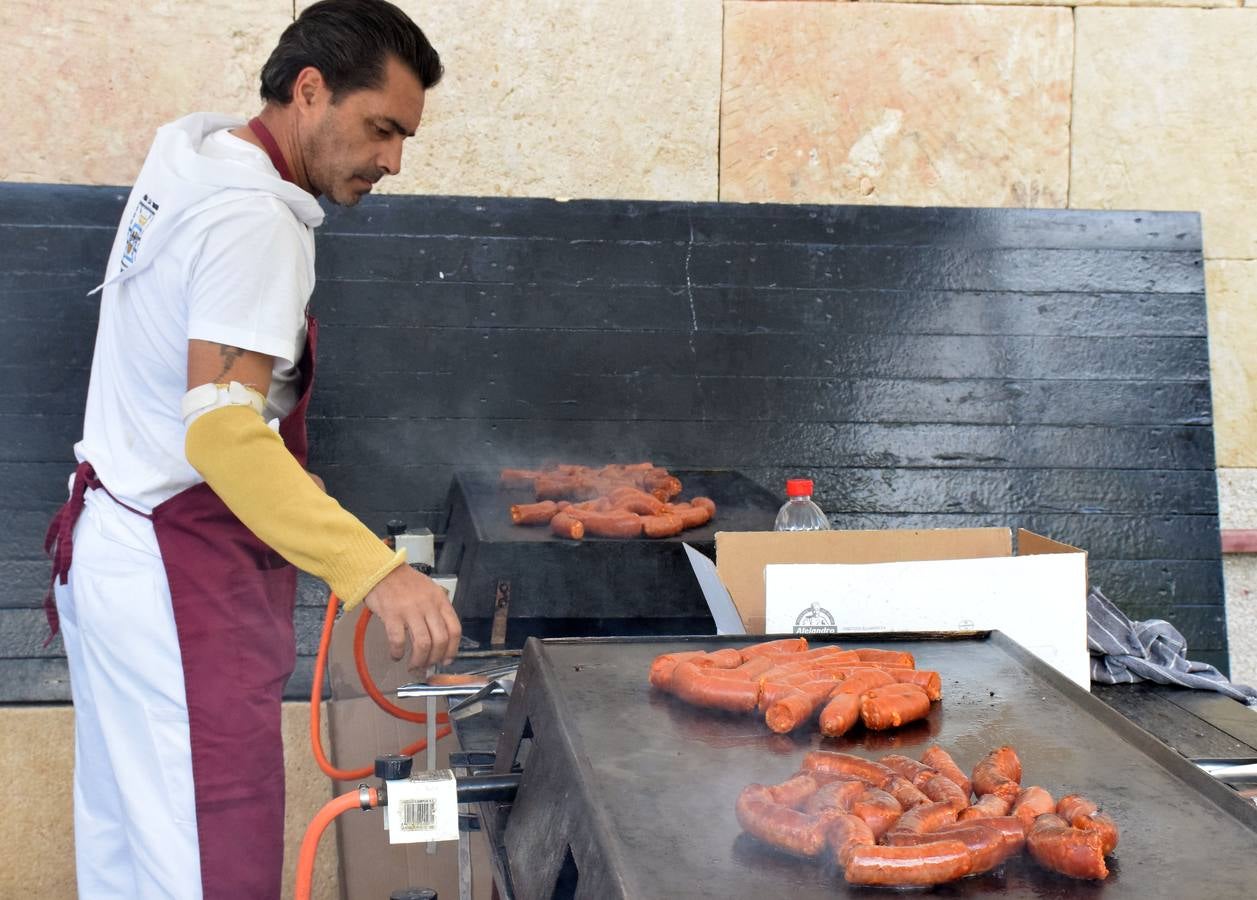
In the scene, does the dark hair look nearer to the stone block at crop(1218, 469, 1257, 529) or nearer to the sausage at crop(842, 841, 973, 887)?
the sausage at crop(842, 841, 973, 887)

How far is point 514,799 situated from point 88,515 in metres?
1.15

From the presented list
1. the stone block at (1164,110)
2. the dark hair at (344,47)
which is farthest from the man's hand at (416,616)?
the stone block at (1164,110)

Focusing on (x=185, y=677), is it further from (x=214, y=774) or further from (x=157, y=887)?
(x=157, y=887)

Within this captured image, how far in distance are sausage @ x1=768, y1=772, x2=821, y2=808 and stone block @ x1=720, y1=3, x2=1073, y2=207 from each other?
3.35 metres

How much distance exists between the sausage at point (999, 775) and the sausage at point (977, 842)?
0.48 ft

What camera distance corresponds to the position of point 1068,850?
4.64 ft

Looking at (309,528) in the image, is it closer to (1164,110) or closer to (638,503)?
(638,503)

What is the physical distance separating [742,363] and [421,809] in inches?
120

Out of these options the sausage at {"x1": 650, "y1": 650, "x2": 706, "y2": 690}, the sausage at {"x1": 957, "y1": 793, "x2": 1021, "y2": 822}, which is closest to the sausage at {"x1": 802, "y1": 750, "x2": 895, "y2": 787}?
the sausage at {"x1": 957, "y1": 793, "x2": 1021, "y2": 822}

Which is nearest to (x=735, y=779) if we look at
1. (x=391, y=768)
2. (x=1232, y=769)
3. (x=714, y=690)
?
(x=714, y=690)

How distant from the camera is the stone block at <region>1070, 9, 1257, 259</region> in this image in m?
4.73

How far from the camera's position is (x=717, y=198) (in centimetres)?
465

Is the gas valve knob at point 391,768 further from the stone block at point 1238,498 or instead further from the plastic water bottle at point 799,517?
the stone block at point 1238,498

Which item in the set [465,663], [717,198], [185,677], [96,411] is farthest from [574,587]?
[717,198]
